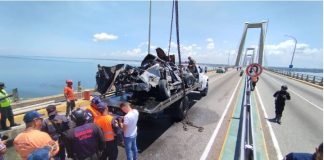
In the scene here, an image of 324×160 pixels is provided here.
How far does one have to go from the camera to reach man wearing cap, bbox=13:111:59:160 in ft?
10.7

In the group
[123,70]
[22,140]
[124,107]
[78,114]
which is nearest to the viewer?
[22,140]

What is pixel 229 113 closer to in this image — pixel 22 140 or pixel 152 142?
pixel 152 142

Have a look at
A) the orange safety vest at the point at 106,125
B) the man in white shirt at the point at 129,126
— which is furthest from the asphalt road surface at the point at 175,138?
the orange safety vest at the point at 106,125

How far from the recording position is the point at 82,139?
370 centimetres

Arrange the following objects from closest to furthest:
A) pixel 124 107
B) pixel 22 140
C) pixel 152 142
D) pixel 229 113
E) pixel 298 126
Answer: pixel 22 140 < pixel 124 107 < pixel 152 142 < pixel 298 126 < pixel 229 113

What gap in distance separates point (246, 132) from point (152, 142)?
270 centimetres

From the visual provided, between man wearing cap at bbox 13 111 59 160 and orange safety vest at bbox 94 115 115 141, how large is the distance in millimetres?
1136

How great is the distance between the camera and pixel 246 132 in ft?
18.8

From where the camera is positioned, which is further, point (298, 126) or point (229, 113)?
point (229, 113)

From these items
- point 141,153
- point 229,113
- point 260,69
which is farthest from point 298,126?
point 141,153

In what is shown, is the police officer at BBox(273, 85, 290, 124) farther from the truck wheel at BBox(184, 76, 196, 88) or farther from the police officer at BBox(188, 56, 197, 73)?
the police officer at BBox(188, 56, 197, 73)

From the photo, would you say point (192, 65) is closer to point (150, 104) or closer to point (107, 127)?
point (150, 104)

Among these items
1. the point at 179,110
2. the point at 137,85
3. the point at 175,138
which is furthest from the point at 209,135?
the point at 137,85

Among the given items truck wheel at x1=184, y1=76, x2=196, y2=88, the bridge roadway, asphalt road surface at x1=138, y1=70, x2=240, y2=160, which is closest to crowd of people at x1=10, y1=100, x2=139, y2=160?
asphalt road surface at x1=138, y1=70, x2=240, y2=160
